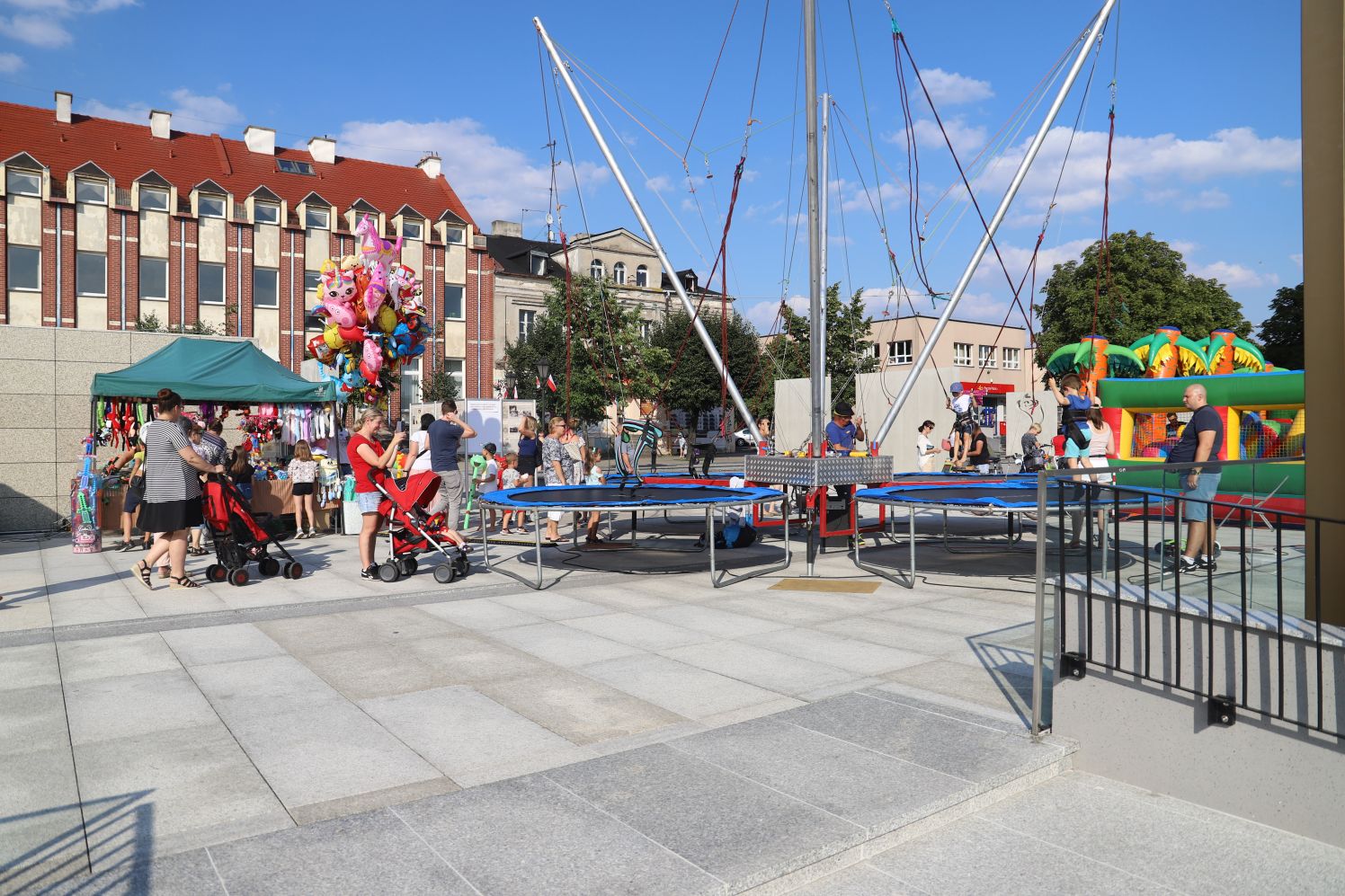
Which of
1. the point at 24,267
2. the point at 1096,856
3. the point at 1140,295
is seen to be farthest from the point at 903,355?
the point at 1096,856

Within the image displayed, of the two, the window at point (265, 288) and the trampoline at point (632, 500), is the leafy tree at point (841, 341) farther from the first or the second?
the trampoline at point (632, 500)

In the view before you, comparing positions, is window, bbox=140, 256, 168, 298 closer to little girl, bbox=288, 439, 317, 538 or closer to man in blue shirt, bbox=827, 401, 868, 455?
little girl, bbox=288, 439, 317, 538

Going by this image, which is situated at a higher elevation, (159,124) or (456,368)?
(159,124)

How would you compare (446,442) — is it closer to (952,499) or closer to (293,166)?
(952,499)

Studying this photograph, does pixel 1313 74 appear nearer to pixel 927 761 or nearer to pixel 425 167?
Result: pixel 927 761

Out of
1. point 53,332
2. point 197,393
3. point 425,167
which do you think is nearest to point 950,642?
point 197,393

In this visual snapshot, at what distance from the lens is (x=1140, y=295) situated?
4472cm

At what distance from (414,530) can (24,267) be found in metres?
41.0

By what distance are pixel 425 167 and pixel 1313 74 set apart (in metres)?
54.8

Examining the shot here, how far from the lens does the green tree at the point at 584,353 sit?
4162 centimetres

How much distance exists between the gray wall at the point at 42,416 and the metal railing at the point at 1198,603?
16240 mm

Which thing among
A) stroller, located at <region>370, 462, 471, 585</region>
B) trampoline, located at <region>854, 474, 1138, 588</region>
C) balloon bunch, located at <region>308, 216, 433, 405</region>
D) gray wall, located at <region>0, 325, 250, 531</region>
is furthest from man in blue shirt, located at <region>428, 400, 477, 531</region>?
gray wall, located at <region>0, 325, 250, 531</region>

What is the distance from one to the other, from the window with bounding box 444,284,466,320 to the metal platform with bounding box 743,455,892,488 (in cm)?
4301

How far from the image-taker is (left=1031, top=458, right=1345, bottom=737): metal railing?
367 cm
